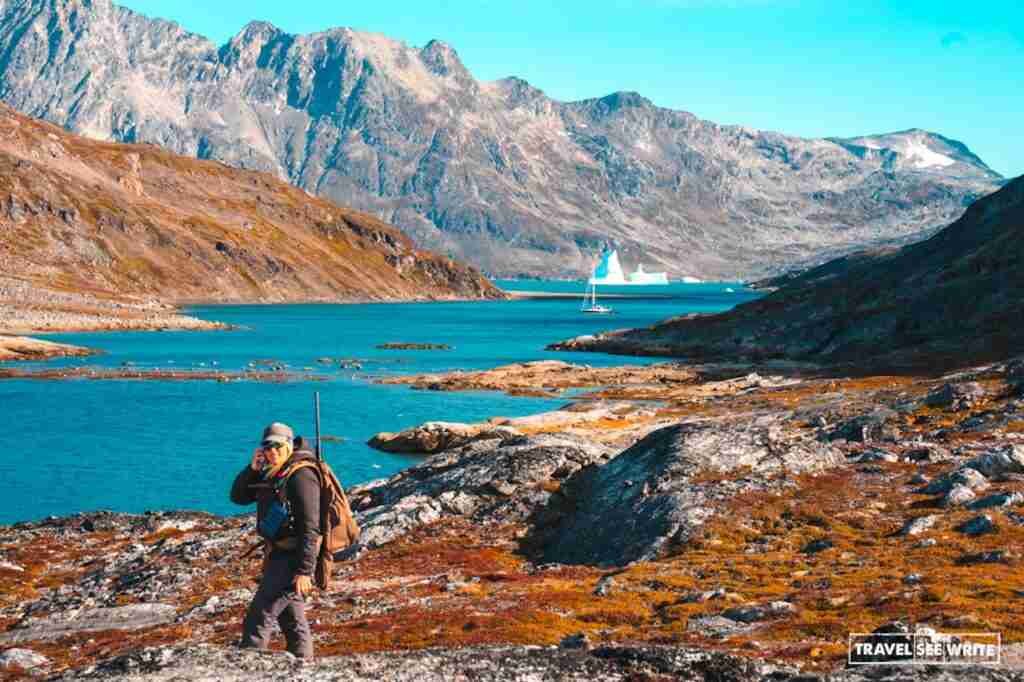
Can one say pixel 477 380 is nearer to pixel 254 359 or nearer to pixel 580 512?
pixel 254 359

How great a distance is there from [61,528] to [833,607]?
146 ft

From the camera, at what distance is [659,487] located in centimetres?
4562

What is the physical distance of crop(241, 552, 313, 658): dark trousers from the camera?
1936 cm

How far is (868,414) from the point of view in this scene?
58438 mm

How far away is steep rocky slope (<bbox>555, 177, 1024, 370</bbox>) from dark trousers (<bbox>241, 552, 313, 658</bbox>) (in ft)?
346

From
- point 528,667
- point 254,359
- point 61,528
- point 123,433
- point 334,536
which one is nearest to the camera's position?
point 528,667

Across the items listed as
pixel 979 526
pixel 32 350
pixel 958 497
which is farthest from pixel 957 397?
pixel 32 350

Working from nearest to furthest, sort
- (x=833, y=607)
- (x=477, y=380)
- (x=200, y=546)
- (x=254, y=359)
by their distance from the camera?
1. (x=833, y=607)
2. (x=200, y=546)
3. (x=477, y=380)
4. (x=254, y=359)

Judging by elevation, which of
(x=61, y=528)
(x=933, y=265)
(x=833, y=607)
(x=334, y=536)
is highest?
(x=933, y=265)

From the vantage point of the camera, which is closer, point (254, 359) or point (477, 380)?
point (477, 380)

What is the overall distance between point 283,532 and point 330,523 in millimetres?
849

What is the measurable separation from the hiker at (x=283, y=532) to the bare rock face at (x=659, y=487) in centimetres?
2129

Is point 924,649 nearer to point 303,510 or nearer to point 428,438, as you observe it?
point 303,510

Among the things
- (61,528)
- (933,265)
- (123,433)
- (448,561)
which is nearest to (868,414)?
(448,561)
